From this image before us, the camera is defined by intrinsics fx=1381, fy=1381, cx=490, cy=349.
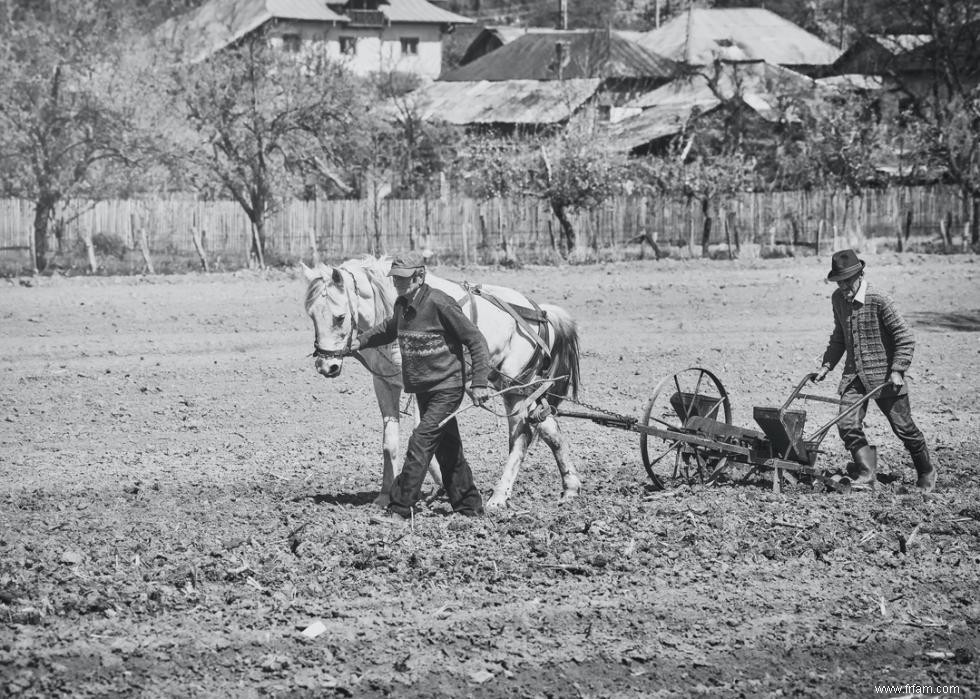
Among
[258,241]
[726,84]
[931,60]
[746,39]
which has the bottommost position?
[258,241]

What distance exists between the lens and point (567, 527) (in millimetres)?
8883

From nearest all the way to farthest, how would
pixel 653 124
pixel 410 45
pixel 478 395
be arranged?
1. pixel 478 395
2. pixel 653 124
3. pixel 410 45

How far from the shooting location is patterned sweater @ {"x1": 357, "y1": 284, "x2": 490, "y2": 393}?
9164 mm

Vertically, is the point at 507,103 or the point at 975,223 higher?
the point at 507,103

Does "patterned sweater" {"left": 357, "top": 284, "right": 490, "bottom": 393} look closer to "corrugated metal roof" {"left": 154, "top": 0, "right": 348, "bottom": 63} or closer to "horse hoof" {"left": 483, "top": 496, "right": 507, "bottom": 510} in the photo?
"horse hoof" {"left": 483, "top": 496, "right": 507, "bottom": 510}

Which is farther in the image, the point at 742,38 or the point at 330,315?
the point at 742,38

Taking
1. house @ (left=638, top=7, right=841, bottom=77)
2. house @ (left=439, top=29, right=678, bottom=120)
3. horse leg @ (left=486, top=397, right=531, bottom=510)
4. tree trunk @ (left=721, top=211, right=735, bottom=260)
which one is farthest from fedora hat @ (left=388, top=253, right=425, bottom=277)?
house @ (left=638, top=7, right=841, bottom=77)

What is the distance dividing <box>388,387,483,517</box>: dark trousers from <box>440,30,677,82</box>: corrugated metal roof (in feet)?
153

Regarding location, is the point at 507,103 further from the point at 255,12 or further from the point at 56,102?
the point at 56,102

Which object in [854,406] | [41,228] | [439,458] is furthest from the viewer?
[41,228]

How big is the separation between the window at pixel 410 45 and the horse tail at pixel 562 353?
223ft

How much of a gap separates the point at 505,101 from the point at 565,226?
2067 centimetres

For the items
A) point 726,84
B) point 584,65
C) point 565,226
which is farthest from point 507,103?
point 565,226

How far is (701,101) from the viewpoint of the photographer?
51406 millimetres
